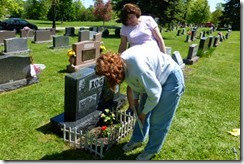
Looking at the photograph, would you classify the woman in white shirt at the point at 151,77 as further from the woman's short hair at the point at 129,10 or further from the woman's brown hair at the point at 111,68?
→ the woman's short hair at the point at 129,10

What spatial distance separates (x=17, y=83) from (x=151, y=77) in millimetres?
5527

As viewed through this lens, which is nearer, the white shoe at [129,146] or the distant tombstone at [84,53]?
the white shoe at [129,146]

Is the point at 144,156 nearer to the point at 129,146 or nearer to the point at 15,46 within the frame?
the point at 129,146

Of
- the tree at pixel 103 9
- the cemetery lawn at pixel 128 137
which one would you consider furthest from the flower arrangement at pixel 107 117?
Answer: the tree at pixel 103 9

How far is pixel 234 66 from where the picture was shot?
12.6 metres

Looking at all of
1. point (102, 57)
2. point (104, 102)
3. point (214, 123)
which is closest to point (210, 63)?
point (214, 123)

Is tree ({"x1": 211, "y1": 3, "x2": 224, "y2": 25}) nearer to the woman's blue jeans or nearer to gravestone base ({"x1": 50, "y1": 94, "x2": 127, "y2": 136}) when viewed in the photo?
gravestone base ({"x1": 50, "y1": 94, "x2": 127, "y2": 136})

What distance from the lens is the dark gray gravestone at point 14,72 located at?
279 inches

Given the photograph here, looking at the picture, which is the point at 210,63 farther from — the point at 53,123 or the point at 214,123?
the point at 53,123

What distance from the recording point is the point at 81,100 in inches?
191

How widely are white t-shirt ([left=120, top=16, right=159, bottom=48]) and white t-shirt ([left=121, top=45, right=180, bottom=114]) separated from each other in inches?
61.9

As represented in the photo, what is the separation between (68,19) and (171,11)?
97.5ft

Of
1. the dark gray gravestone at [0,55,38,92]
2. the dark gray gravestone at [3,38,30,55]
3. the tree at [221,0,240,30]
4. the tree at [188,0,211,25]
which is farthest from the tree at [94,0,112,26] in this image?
the dark gray gravestone at [0,55,38,92]

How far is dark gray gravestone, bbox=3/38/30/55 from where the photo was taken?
12273 millimetres
